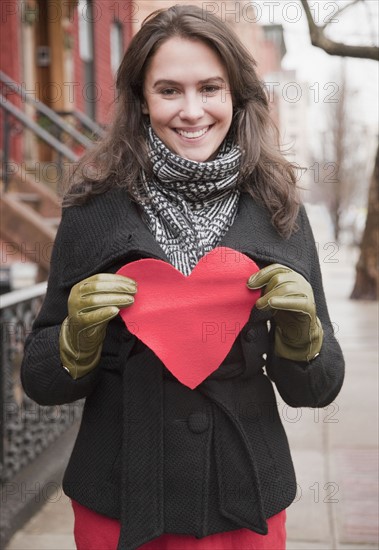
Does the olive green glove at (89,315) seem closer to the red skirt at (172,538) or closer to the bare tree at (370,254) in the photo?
the red skirt at (172,538)

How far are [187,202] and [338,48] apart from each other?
5.95 metres

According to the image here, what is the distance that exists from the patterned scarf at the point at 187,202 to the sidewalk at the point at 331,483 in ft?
3.42

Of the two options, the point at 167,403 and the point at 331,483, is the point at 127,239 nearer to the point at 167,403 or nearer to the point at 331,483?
the point at 167,403

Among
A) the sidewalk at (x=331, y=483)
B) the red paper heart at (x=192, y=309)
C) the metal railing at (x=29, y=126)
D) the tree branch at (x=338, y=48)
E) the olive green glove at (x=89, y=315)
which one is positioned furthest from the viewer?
the metal railing at (x=29, y=126)

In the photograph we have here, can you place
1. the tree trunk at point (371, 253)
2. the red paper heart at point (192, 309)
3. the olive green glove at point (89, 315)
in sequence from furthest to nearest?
1. the tree trunk at point (371, 253)
2. the red paper heart at point (192, 309)
3. the olive green glove at point (89, 315)

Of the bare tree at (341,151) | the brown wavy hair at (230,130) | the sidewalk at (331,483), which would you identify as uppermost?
the brown wavy hair at (230,130)

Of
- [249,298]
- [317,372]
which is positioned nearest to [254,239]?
[249,298]

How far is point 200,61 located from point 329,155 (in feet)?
156

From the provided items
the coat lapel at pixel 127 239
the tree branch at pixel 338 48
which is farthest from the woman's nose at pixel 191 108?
the tree branch at pixel 338 48

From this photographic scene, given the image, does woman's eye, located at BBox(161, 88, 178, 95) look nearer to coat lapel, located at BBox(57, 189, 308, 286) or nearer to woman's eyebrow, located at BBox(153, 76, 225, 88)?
woman's eyebrow, located at BBox(153, 76, 225, 88)

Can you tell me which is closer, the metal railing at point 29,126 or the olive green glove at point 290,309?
the olive green glove at point 290,309

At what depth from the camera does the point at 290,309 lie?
181 centimetres

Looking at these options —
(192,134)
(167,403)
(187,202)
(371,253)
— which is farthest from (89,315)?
(371,253)

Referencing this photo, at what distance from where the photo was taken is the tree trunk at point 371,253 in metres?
12.6
